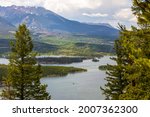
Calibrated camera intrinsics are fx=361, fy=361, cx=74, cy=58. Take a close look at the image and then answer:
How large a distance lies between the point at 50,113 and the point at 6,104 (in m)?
1.41

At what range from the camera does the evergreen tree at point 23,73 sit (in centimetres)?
3756

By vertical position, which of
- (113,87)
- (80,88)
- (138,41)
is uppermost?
(138,41)

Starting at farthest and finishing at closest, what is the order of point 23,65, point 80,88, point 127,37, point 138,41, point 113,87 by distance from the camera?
point 80,88 < point 113,87 < point 23,65 < point 127,37 < point 138,41

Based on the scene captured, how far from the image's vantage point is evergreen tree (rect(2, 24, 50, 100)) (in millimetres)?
37562

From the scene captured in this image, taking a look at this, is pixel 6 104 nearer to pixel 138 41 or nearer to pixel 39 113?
pixel 39 113

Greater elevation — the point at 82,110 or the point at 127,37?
the point at 127,37

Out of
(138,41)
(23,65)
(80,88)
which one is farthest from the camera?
(80,88)

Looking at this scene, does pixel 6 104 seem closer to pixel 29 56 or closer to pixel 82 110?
pixel 82 110

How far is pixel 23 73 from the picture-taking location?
125 ft

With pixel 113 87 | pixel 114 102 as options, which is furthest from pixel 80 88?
pixel 114 102

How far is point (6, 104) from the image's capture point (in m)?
10.5

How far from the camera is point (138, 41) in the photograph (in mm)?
21562

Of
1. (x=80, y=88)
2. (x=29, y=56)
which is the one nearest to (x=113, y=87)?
(x=29, y=56)

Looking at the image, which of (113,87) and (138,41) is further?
(113,87)
